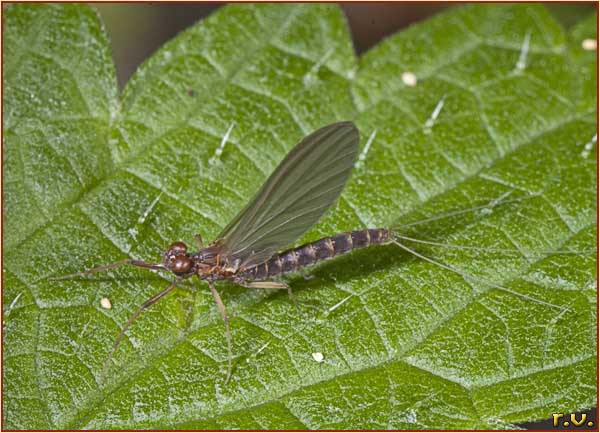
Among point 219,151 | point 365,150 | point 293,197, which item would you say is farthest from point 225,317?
point 365,150

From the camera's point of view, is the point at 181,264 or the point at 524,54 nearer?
the point at 181,264

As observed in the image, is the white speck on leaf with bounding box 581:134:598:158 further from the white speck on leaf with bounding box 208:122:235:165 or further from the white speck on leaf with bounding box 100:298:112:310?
the white speck on leaf with bounding box 100:298:112:310

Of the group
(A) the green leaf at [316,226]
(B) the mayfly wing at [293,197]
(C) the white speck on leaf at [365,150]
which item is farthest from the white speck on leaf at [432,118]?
(B) the mayfly wing at [293,197]

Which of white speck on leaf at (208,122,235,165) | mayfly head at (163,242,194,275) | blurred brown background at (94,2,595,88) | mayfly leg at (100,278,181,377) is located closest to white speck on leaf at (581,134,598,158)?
white speck on leaf at (208,122,235,165)

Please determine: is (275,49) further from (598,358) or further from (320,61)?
(598,358)

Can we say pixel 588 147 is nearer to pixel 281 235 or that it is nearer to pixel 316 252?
pixel 316 252

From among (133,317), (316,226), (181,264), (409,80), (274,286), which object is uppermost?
(409,80)
